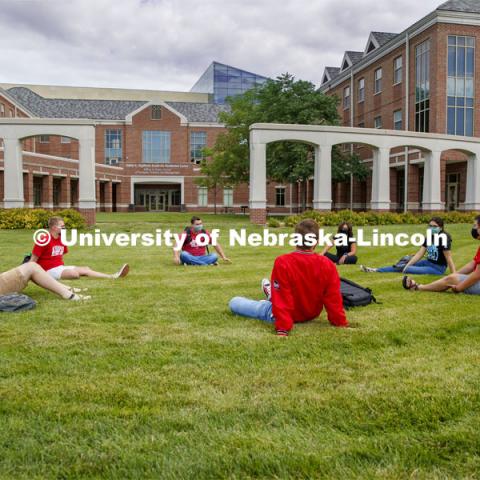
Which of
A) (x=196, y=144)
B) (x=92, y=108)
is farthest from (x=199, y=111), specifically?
(x=92, y=108)

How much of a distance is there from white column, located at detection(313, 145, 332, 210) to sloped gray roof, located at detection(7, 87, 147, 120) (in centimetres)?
3875

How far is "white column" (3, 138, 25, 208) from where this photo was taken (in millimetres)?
25891

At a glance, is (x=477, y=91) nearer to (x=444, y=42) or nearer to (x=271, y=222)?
(x=444, y=42)

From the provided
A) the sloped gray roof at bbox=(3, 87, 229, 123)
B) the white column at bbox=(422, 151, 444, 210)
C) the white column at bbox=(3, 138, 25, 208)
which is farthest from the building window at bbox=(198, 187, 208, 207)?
the white column at bbox=(3, 138, 25, 208)

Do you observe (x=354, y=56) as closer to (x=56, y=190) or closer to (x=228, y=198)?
(x=228, y=198)

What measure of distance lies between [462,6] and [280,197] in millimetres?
27096

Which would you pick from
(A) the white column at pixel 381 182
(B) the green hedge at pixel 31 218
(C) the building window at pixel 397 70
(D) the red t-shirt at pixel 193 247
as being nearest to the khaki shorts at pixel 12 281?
(D) the red t-shirt at pixel 193 247

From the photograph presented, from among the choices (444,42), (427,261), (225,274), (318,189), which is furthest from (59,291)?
(444,42)

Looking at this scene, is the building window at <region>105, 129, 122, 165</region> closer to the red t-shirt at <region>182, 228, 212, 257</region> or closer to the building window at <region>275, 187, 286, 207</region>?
the building window at <region>275, 187, 286, 207</region>

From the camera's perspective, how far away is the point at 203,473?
2877 millimetres

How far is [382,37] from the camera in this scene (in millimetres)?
40906

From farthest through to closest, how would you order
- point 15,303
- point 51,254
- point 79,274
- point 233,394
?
point 79,274 → point 51,254 → point 15,303 → point 233,394

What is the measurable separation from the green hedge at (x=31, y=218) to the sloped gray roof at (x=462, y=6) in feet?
81.8

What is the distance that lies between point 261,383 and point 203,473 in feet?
4.55
